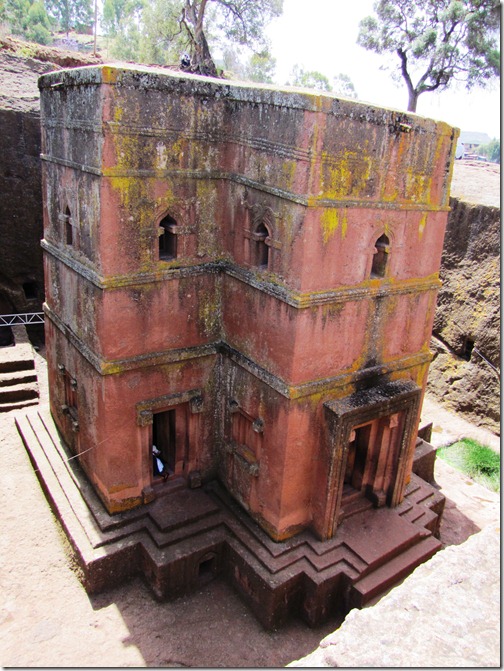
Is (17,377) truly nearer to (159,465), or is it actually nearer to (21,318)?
(21,318)

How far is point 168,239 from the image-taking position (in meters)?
9.03

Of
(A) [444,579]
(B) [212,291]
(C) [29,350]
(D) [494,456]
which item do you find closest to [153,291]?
(B) [212,291]

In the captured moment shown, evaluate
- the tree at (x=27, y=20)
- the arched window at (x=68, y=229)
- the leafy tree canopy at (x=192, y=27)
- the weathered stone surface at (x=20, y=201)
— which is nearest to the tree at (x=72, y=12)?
the tree at (x=27, y=20)

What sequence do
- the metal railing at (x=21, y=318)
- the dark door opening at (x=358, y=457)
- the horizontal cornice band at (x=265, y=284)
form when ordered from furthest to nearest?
the metal railing at (x=21, y=318) → the dark door opening at (x=358, y=457) → the horizontal cornice band at (x=265, y=284)

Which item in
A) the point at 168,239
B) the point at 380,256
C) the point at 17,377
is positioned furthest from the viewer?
the point at 17,377

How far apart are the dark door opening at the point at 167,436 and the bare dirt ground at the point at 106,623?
2.11m

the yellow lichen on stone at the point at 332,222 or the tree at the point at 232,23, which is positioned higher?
the tree at the point at 232,23

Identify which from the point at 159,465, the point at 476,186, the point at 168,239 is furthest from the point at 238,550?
the point at 476,186

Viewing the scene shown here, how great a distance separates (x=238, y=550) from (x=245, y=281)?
14.1 feet

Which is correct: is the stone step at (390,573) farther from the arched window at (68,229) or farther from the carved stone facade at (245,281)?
the arched window at (68,229)

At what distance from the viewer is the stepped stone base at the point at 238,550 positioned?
8.63 metres

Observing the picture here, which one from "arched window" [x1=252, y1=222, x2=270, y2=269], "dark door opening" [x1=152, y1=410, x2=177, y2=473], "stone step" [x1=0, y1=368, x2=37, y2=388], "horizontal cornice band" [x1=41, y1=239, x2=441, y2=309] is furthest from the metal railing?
"arched window" [x1=252, y1=222, x2=270, y2=269]

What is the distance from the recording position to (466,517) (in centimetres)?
1152

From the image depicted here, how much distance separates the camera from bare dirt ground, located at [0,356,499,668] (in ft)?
26.4
